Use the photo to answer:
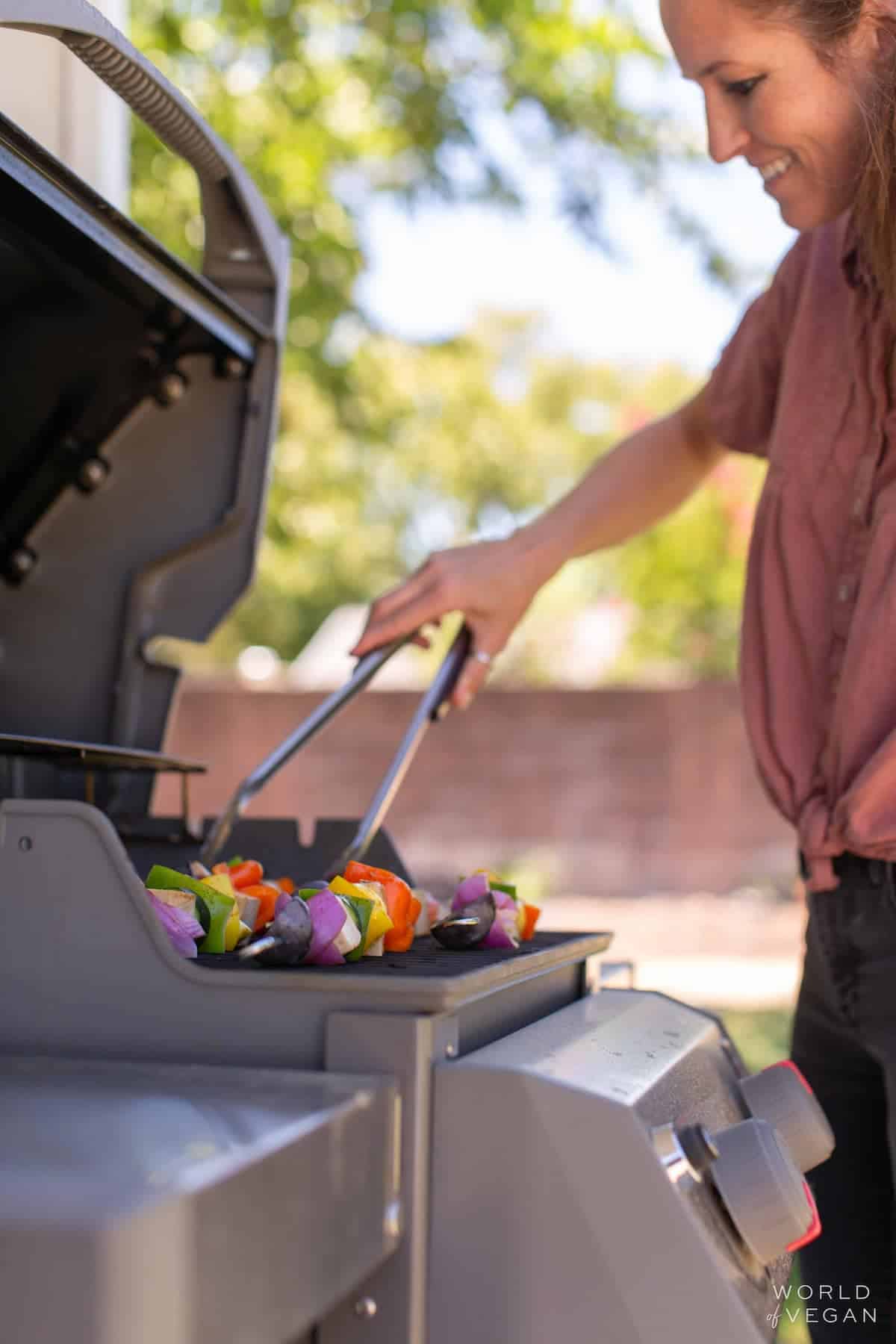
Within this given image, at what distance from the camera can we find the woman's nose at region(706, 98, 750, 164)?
1.16 m

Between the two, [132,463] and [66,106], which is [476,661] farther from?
[66,106]

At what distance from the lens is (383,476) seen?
18766 mm

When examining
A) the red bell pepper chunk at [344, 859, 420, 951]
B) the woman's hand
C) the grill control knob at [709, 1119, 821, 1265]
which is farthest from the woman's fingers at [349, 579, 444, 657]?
the grill control knob at [709, 1119, 821, 1265]

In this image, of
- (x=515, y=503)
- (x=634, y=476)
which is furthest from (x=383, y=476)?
(x=634, y=476)

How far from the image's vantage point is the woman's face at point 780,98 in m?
1.10

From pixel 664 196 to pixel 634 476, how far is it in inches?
179

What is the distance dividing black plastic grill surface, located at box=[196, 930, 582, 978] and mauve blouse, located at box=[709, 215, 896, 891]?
295 millimetres

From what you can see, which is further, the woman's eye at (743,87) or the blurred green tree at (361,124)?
the blurred green tree at (361,124)

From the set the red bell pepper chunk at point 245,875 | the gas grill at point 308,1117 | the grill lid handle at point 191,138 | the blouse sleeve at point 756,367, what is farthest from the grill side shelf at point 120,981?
the blouse sleeve at point 756,367

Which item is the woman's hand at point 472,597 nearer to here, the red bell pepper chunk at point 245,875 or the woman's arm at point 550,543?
the woman's arm at point 550,543

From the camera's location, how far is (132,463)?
1.40 m

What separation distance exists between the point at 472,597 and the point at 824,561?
33 cm

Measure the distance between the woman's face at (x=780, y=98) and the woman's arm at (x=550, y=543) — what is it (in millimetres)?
361

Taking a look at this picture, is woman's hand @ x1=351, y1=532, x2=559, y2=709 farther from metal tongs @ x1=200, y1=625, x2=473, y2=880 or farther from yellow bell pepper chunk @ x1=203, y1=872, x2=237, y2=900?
yellow bell pepper chunk @ x1=203, y1=872, x2=237, y2=900
